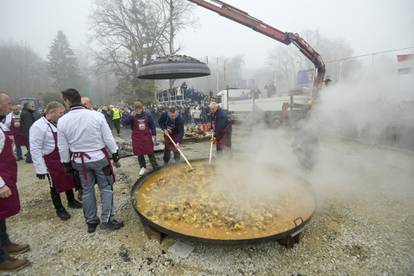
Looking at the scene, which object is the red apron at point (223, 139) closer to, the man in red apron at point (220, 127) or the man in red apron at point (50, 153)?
the man in red apron at point (220, 127)

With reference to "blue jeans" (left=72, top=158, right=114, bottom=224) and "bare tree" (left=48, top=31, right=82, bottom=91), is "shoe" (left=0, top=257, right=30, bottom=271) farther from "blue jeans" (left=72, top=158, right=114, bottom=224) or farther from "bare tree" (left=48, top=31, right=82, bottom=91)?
"bare tree" (left=48, top=31, right=82, bottom=91)

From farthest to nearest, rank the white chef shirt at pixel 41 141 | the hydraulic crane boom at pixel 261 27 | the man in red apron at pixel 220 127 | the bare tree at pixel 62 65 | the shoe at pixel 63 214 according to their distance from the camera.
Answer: the bare tree at pixel 62 65 → the hydraulic crane boom at pixel 261 27 → the man in red apron at pixel 220 127 → the shoe at pixel 63 214 → the white chef shirt at pixel 41 141

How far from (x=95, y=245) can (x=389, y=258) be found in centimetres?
381

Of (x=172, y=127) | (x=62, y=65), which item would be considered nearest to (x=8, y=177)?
(x=172, y=127)

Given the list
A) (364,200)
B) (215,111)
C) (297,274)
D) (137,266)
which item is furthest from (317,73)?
(137,266)

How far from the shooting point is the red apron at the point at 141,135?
Answer: 5.62 metres

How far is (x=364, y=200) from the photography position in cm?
436

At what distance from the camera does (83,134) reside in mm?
3057

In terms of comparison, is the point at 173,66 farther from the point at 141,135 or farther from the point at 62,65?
the point at 62,65

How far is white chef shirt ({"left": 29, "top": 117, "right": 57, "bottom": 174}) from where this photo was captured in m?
3.47

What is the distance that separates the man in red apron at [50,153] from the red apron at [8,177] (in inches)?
28.3

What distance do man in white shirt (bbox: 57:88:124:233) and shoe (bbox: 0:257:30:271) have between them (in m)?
0.80

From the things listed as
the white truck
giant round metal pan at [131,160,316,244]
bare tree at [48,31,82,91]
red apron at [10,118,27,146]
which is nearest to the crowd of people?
giant round metal pan at [131,160,316,244]

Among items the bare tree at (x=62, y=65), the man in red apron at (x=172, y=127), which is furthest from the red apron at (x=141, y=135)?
the bare tree at (x=62, y=65)
